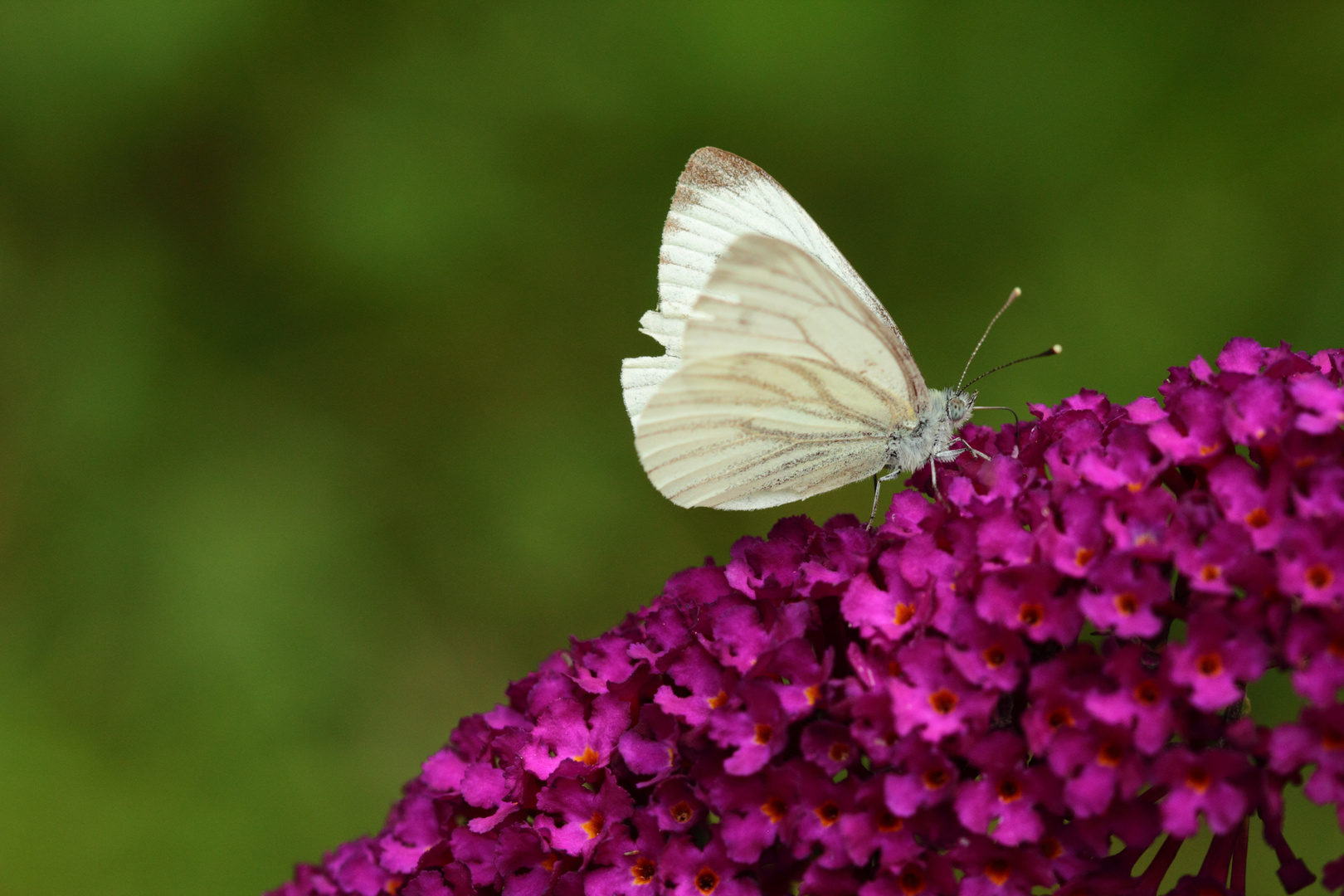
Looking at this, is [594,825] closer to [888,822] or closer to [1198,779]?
[888,822]

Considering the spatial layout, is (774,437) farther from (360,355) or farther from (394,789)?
(360,355)

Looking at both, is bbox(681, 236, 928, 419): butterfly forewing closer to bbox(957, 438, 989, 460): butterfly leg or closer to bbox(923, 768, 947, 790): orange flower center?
bbox(957, 438, 989, 460): butterfly leg

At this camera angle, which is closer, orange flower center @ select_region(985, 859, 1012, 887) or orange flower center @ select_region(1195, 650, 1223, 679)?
orange flower center @ select_region(1195, 650, 1223, 679)

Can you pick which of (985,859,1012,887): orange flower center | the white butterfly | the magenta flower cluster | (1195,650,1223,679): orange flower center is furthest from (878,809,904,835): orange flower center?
the white butterfly

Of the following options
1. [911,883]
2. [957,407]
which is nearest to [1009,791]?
[911,883]

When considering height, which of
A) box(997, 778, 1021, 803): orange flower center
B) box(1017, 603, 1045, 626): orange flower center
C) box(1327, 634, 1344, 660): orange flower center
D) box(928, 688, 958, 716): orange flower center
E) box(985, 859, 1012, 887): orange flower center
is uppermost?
box(1017, 603, 1045, 626): orange flower center

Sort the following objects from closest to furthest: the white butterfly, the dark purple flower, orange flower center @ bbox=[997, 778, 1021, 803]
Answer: the dark purple flower, orange flower center @ bbox=[997, 778, 1021, 803], the white butterfly

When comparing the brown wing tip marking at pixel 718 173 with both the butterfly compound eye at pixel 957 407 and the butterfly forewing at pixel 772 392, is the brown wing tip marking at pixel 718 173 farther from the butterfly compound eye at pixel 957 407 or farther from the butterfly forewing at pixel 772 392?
the butterfly compound eye at pixel 957 407

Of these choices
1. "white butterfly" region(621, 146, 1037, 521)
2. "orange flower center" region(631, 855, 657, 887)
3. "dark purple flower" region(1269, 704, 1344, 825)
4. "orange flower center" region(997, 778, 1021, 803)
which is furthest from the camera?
"white butterfly" region(621, 146, 1037, 521)

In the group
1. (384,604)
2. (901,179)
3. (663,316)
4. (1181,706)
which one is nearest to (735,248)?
(663,316)
